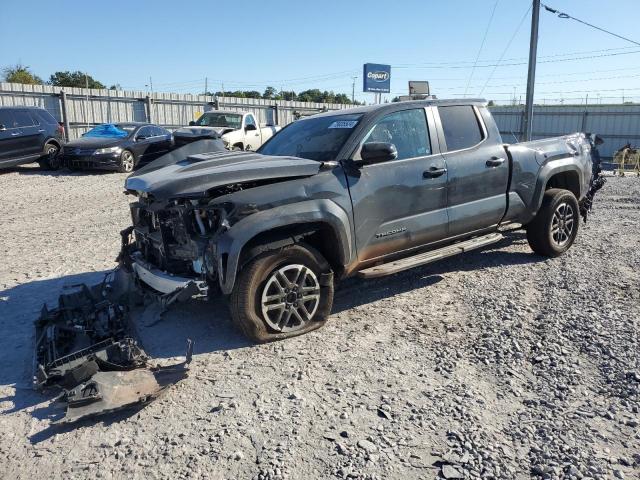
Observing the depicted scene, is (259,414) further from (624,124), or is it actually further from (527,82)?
(624,124)

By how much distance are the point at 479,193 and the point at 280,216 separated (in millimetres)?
2488

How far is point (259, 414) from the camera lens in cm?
333

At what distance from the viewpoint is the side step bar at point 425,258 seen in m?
4.77

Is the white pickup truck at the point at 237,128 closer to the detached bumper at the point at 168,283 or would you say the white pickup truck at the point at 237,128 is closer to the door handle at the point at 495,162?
the door handle at the point at 495,162

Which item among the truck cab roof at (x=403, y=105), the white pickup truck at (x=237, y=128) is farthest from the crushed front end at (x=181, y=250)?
the white pickup truck at (x=237, y=128)

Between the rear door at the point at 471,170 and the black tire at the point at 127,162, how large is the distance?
11850mm

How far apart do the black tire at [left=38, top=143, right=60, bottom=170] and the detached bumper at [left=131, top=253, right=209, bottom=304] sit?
1250 cm

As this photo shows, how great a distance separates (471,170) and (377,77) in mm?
35386

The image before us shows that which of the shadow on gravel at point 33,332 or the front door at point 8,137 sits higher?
the front door at point 8,137

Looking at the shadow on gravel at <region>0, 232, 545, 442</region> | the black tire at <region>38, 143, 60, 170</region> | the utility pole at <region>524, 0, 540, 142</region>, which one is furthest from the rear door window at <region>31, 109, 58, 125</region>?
the utility pole at <region>524, 0, 540, 142</region>

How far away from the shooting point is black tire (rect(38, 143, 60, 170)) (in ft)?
50.2

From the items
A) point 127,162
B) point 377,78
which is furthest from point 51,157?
point 377,78

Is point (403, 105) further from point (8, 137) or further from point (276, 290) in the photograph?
point (8, 137)

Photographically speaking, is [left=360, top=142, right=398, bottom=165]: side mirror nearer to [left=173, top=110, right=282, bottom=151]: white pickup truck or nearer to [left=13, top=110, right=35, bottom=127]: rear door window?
[left=173, top=110, right=282, bottom=151]: white pickup truck
